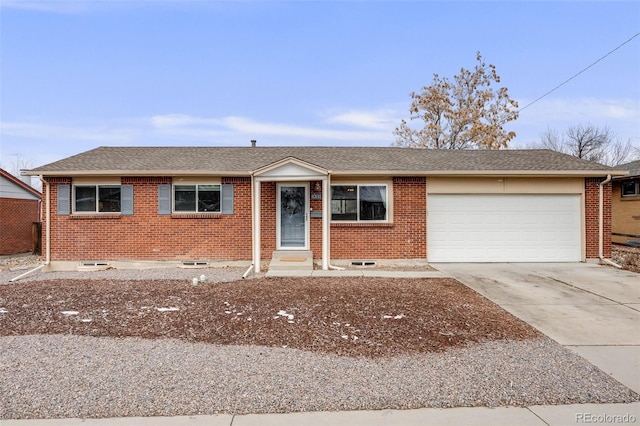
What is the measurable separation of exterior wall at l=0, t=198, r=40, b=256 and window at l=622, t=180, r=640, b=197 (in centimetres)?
2690

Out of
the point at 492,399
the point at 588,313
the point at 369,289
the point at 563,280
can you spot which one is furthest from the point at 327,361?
the point at 563,280

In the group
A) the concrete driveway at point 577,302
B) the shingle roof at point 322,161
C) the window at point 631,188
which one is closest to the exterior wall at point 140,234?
the shingle roof at point 322,161

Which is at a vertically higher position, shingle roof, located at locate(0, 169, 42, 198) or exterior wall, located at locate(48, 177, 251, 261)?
shingle roof, located at locate(0, 169, 42, 198)

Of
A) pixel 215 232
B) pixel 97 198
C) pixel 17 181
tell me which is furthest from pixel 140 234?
pixel 17 181

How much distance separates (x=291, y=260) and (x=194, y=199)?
346 cm

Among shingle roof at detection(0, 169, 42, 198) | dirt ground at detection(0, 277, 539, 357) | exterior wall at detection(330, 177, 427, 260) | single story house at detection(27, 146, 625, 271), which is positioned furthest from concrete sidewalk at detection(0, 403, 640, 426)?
shingle roof at detection(0, 169, 42, 198)

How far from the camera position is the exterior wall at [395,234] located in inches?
453

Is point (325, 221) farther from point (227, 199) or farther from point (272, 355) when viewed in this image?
point (272, 355)

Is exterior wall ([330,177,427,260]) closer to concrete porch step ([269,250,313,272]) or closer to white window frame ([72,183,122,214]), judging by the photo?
concrete porch step ([269,250,313,272])

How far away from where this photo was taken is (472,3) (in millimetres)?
12055

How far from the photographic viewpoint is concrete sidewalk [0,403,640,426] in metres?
3.12

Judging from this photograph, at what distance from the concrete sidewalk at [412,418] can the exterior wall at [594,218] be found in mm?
10010

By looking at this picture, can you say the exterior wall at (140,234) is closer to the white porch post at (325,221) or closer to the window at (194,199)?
the window at (194,199)

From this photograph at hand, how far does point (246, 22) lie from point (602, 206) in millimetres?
12752
